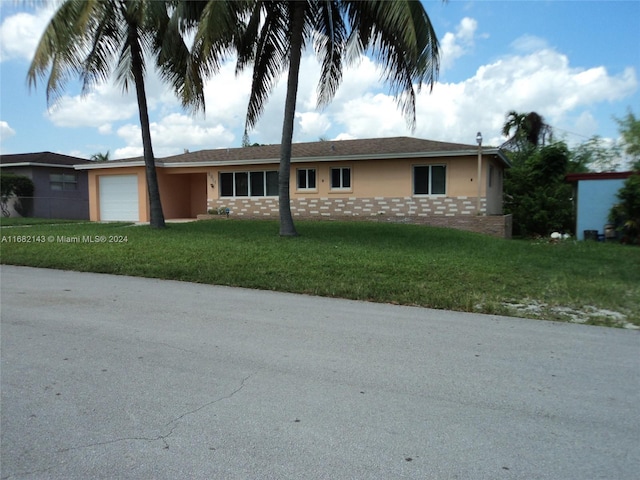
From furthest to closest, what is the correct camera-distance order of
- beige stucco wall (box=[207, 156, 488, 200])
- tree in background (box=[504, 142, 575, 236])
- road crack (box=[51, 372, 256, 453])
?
tree in background (box=[504, 142, 575, 236]) → beige stucco wall (box=[207, 156, 488, 200]) → road crack (box=[51, 372, 256, 453])

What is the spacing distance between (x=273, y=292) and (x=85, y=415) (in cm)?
484

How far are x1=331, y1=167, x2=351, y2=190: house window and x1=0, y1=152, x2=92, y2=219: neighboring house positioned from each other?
676 inches

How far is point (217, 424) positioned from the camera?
3518 millimetres

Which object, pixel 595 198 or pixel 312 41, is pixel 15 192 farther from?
pixel 595 198

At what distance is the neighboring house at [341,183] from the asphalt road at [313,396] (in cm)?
1322

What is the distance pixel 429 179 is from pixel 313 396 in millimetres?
16854

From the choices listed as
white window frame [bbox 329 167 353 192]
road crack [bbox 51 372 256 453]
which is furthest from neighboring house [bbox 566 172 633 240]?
road crack [bbox 51 372 256 453]

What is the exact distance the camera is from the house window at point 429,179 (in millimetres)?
19609

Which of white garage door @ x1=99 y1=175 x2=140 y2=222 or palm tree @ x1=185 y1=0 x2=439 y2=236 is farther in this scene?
white garage door @ x1=99 y1=175 x2=140 y2=222

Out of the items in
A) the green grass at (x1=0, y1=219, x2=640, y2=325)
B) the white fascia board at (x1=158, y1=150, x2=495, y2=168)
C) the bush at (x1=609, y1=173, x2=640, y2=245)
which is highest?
the white fascia board at (x1=158, y1=150, x2=495, y2=168)

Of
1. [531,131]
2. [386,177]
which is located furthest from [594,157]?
[386,177]

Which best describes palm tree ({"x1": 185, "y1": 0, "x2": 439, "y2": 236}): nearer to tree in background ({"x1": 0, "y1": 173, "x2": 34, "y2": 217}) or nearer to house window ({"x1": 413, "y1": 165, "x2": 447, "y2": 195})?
house window ({"x1": 413, "y1": 165, "x2": 447, "y2": 195})

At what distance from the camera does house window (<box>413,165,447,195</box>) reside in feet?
64.3

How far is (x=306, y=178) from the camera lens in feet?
71.8
